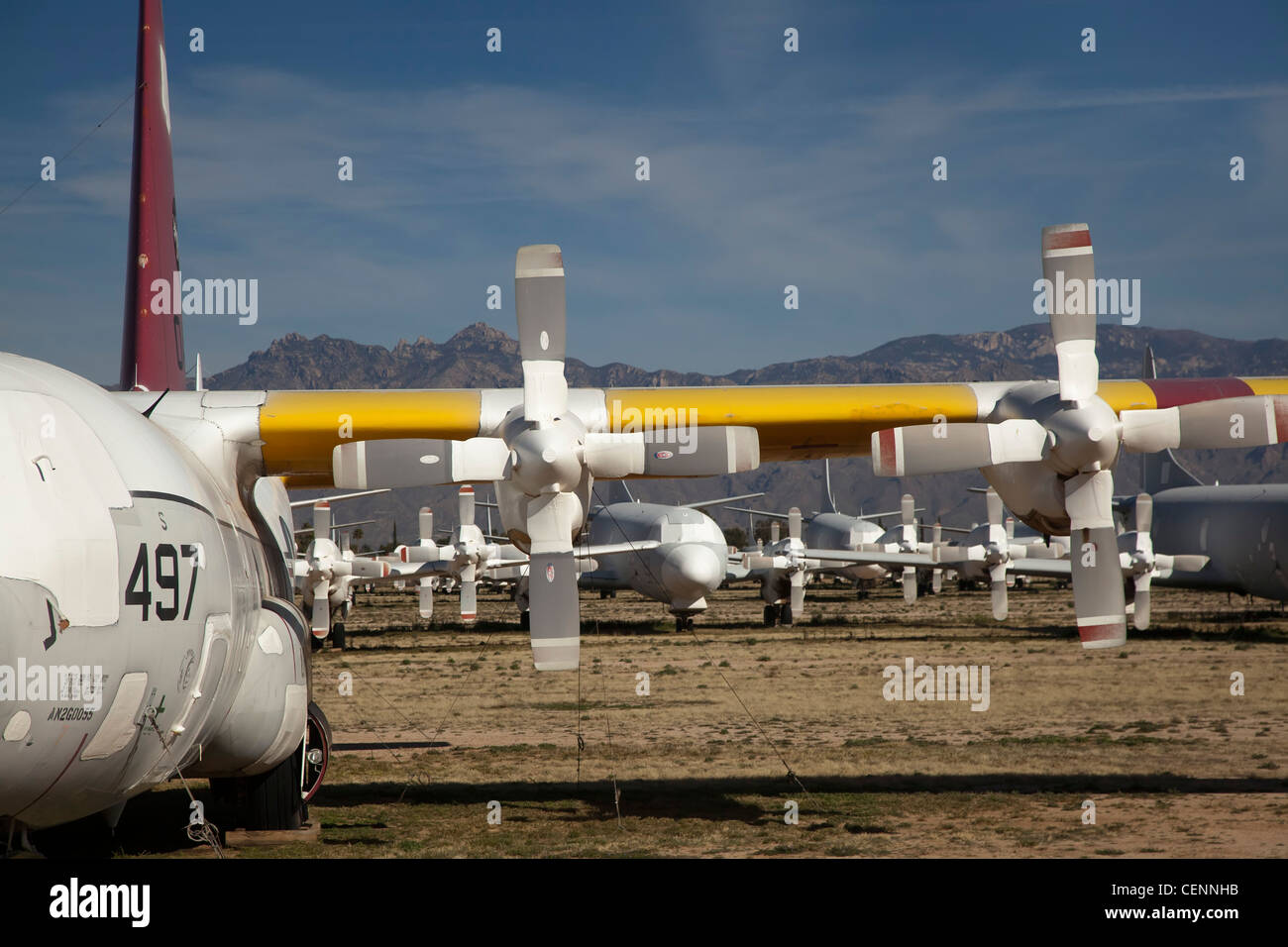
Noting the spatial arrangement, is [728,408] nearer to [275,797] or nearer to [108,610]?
[275,797]

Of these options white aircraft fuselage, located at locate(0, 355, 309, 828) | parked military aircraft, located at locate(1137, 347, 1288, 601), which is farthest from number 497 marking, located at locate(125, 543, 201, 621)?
parked military aircraft, located at locate(1137, 347, 1288, 601)

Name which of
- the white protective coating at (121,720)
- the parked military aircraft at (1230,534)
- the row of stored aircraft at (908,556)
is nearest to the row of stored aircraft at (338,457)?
the white protective coating at (121,720)

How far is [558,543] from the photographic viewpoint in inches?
364

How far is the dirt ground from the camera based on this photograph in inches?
382

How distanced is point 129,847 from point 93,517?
17.2ft

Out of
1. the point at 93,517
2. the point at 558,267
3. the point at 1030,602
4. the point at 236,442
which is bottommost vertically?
the point at 1030,602

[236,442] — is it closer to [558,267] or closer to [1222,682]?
[558,267]

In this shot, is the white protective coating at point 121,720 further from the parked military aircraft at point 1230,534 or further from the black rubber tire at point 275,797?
the parked military aircraft at point 1230,534

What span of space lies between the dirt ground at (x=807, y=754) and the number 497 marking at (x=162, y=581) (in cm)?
373

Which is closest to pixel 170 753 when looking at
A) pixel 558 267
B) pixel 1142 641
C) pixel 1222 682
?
pixel 558 267

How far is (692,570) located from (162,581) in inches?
1066

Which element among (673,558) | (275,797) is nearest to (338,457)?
(275,797)

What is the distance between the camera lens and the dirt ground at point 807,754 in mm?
9711

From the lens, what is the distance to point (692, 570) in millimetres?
32625
